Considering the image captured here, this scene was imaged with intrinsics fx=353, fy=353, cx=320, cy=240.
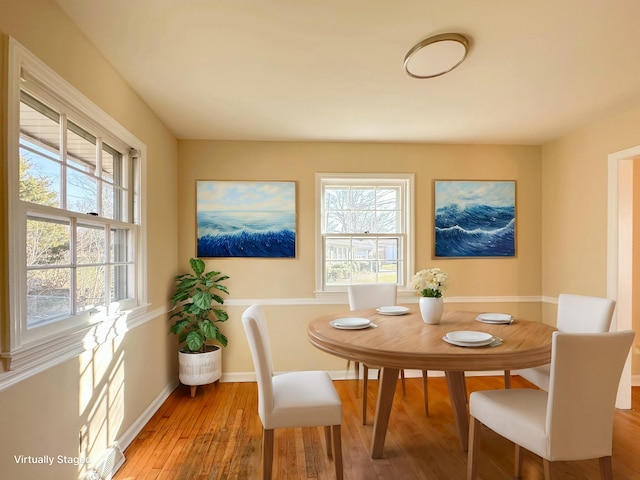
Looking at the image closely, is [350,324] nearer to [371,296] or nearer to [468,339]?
[468,339]

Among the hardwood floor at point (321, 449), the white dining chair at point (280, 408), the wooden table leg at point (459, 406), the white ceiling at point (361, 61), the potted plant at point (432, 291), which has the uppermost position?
the white ceiling at point (361, 61)

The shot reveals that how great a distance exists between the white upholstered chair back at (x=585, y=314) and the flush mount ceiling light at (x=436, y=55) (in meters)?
1.79

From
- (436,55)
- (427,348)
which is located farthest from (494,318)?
(436,55)

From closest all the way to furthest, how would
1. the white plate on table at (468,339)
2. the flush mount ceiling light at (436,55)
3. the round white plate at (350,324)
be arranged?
the white plate on table at (468,339) → the flush mount ceiling light at (436,55) → the round white plate at (350,324)

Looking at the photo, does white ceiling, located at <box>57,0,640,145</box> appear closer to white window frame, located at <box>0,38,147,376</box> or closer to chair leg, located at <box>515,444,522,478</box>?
white window frame, located at <box>0,38,147,376</box>

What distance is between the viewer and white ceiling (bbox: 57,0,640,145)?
66.5 inches

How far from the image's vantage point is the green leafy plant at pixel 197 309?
3.18 metres

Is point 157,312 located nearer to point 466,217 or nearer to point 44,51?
point 44,51

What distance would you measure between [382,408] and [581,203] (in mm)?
2750

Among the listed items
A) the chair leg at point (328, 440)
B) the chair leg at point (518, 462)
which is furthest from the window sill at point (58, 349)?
the chair leg at point (518, 462)

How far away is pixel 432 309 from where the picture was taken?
2350 millimetres

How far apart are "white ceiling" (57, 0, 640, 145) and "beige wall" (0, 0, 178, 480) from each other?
155 mm

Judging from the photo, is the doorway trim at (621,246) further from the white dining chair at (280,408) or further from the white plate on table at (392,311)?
the white dining chair at (280,408)

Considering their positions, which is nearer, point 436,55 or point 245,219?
point 436,55
